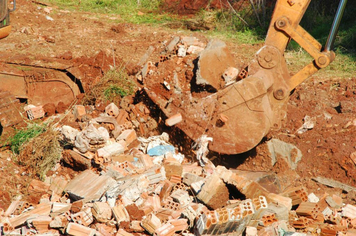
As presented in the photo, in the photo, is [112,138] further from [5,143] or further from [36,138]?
[5,143]

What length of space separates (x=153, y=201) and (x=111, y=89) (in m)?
2.39

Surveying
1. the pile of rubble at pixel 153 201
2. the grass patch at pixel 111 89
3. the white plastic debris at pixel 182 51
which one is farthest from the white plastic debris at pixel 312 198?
the grass patch at pixel 111 89

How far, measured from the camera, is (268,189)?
16.9 feet

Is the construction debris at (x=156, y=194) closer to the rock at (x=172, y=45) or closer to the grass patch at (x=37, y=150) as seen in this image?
the grass patch at (x=37, y=150)

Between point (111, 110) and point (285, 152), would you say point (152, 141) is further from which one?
point (285, 152)

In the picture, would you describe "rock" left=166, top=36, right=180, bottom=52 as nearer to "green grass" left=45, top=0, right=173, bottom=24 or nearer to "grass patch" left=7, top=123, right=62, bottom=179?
"grass patch" left=7, top=123, right=62, bottom=179

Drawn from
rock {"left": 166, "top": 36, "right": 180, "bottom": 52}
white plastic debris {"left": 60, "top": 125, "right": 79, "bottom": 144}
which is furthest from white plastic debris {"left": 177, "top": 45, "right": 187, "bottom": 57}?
white plastic debris {"left": 60, "top": 125, "right": 79, "bottom": 144}

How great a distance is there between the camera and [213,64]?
6.05m

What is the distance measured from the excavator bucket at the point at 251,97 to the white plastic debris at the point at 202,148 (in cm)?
5

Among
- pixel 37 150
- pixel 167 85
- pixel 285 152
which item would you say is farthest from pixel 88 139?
pixel 285 152

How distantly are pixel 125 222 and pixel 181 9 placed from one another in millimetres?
9829

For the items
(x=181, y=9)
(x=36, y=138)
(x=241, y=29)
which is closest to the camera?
(x=36, y=138)

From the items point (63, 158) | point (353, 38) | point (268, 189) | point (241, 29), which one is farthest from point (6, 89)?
point (353, 38)

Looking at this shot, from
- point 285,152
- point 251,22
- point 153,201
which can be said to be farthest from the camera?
point 251,22
